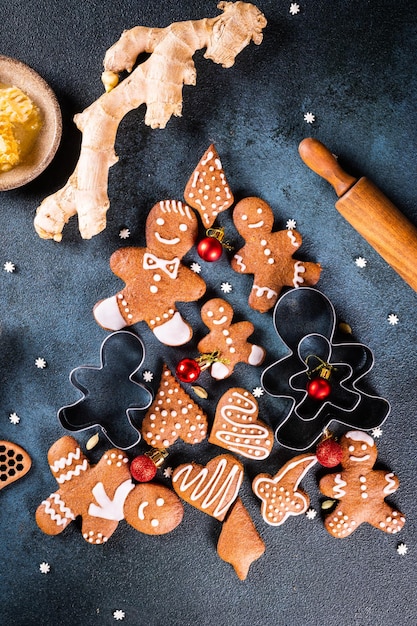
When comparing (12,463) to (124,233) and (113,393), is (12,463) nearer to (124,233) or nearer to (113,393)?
(113,393)

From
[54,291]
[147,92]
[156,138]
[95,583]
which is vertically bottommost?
[95,583]

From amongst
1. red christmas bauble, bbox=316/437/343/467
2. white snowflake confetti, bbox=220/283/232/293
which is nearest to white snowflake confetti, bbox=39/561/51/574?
red christmas bauble, bbox=316/437/343/467

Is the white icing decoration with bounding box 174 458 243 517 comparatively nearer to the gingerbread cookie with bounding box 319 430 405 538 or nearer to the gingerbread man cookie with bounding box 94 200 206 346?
the gingerbread cookie with bounding box 319 430 405 538

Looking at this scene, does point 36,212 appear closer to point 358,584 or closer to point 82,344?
point 82,344

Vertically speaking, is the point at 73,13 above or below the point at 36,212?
above

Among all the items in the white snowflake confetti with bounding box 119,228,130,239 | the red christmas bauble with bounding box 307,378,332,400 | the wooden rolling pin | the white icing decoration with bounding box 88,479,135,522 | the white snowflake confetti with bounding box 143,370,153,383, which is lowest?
the white icing decoration with bounding box 88,479,135,522

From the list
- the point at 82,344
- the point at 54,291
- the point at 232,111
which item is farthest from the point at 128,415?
the point at 232,111
